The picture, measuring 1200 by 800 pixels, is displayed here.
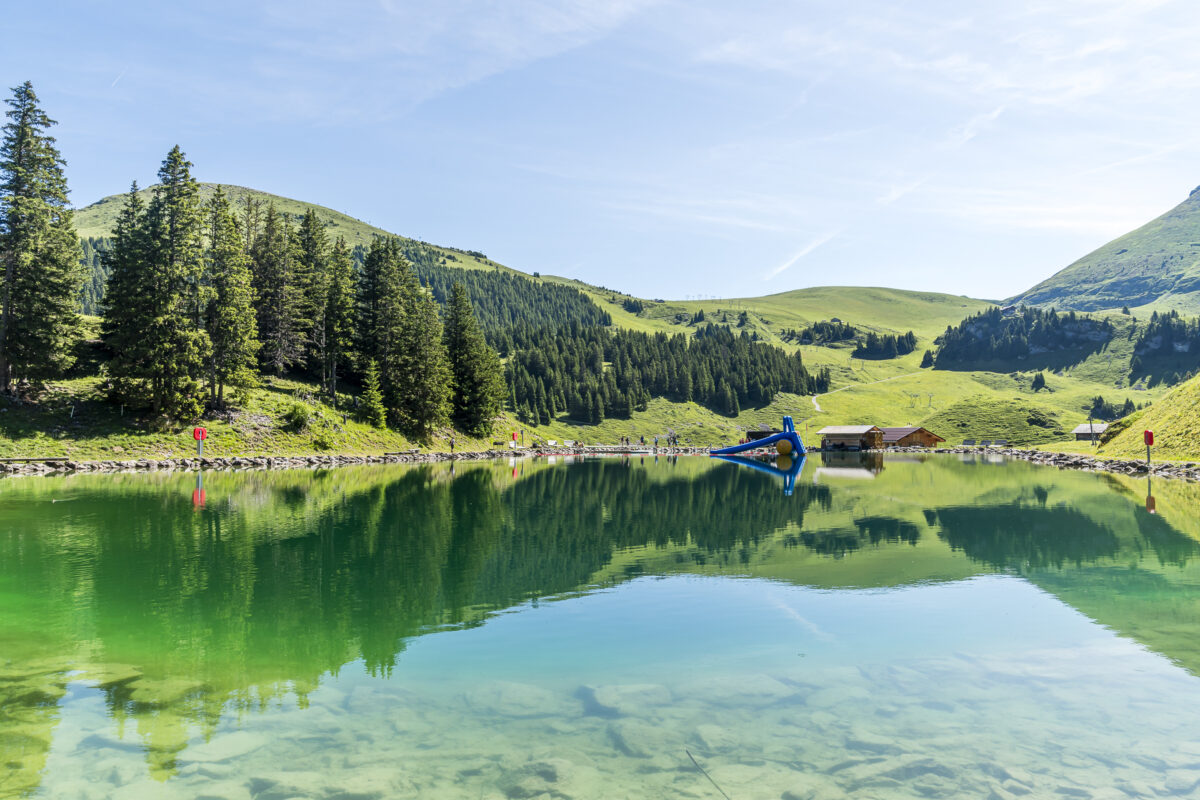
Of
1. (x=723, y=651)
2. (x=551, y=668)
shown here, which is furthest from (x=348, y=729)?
Answer: (x=723, y=651)

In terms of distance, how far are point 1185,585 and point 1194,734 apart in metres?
14.9

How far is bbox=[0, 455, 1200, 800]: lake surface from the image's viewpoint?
1005 cm

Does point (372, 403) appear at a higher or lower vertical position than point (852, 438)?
higher

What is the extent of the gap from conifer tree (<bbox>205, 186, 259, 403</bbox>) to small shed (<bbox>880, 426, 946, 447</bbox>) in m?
148

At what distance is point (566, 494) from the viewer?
2156 inches

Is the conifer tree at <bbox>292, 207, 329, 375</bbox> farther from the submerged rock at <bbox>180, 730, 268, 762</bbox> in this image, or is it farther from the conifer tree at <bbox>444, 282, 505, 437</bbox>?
the submerged rock at <bbox>180, 730, 268, 762</bbox>

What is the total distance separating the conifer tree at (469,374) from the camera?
110 metres

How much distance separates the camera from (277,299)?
292 feet

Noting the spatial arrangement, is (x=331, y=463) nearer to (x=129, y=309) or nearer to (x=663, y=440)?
(x=129, y=309)

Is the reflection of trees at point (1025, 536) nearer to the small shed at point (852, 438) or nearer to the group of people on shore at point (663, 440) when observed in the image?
the small shed at point (852, 438)

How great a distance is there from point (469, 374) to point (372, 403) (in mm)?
22526

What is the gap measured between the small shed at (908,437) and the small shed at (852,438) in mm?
4647

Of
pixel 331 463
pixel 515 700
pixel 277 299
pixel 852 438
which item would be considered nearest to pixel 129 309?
pixel 277 299

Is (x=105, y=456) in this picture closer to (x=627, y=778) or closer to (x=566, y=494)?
(x=566, y=494)
